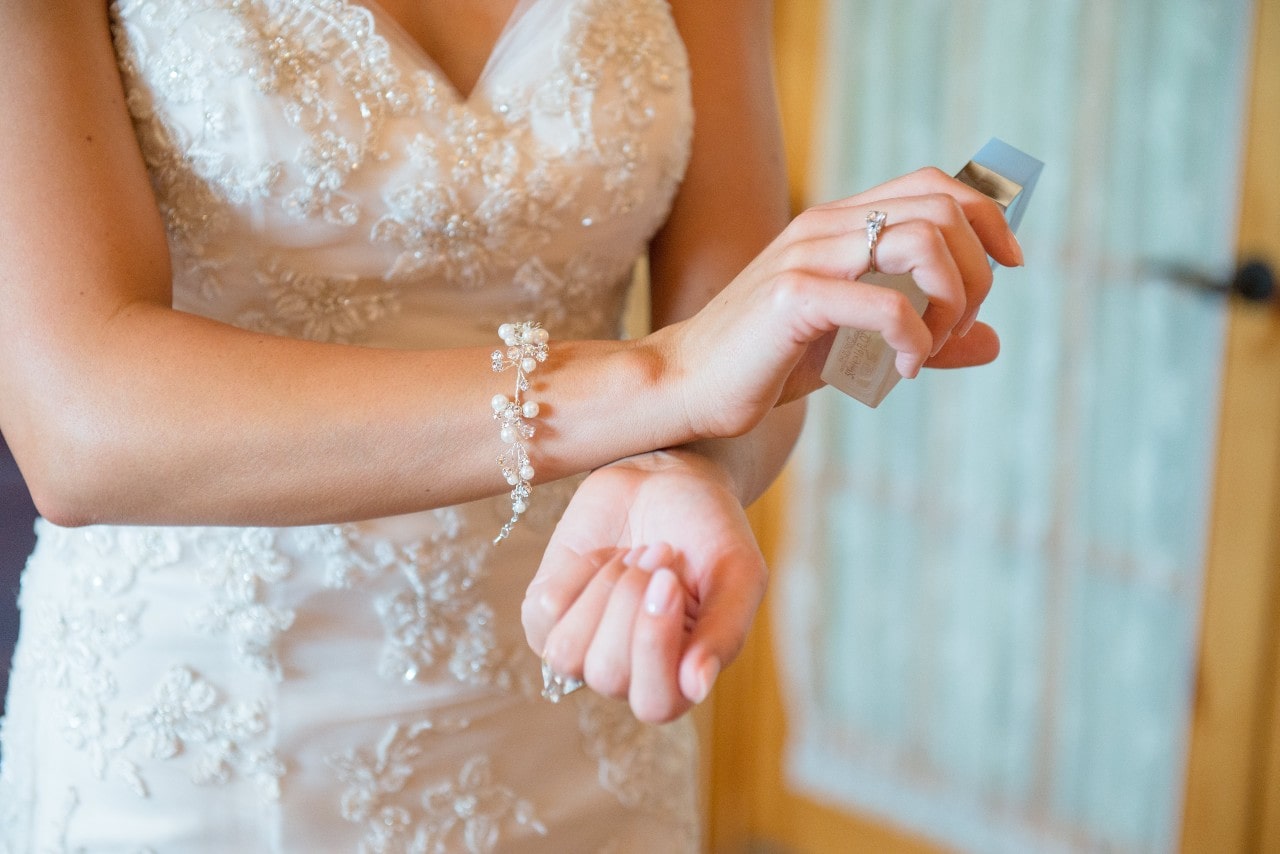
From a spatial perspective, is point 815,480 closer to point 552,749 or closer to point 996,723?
point 996,723

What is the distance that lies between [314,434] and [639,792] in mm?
581

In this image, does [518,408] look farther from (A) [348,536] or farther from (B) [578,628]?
(A) [348,536]

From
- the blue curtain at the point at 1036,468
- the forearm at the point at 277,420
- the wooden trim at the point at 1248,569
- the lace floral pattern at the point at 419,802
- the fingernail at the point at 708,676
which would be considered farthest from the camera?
the blue curtain at the point at 1036,468

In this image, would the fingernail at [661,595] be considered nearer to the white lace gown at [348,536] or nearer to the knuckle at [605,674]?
the knuckle at [605,674]

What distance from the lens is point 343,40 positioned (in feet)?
3.43

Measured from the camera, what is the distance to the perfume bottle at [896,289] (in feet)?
2.63

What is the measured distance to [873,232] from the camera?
75cm

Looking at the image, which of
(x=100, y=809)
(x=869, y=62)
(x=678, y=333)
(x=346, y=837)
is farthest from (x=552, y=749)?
(x=869, y=62)

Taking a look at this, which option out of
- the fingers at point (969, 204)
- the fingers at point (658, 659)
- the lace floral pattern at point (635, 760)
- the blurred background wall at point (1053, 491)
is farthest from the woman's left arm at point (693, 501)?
the blurred background wall at point (1053, 491)

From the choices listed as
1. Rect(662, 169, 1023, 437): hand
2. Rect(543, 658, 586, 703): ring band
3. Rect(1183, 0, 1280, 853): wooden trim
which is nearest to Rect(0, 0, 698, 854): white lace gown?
Rect(662, 169, 1023, 437): hand

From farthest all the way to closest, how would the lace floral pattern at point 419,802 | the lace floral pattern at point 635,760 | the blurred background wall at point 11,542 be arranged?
the blurred background wall at point 11,542 < the lace floral pattern at point 635,760 < the lace floral pattern at point 419,802

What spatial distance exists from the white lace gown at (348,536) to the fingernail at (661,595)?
50 centimetres

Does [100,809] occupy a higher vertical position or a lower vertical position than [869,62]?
lower

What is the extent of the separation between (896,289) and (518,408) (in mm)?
275
